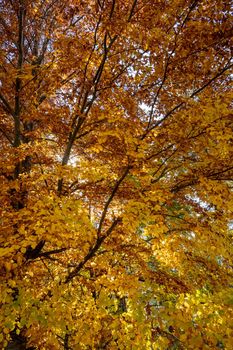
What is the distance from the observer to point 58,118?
6.50 meters

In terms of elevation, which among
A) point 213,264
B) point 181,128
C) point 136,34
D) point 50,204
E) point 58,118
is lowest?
point 50,204

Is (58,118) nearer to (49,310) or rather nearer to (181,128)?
(181,128)

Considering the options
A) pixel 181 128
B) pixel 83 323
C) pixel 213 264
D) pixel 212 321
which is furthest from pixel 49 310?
pixel 213 264

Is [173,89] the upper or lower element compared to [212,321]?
upper

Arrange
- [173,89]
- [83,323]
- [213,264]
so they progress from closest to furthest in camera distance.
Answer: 1. [83,323]
2. [173,89]
3. [213,264]

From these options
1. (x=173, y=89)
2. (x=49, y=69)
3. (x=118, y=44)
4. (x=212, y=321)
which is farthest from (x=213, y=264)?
(x=49, y=69)

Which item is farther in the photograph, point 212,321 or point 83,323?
point 83,323

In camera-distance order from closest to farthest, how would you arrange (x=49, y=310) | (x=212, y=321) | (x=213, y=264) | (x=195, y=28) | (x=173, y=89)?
(x=212, y=321) < (x=49, y=310) < (x=195, y=28) < (x=173, y=89) < (x=213, y=264)

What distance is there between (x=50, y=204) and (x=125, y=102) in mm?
2824

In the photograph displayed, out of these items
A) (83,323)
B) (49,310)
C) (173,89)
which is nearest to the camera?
(49,310)

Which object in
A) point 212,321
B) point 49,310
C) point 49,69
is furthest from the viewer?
point 49,69

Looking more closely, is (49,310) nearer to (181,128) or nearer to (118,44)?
(181,128)

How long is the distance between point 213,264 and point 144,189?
123 inches

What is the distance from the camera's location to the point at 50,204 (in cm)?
413
